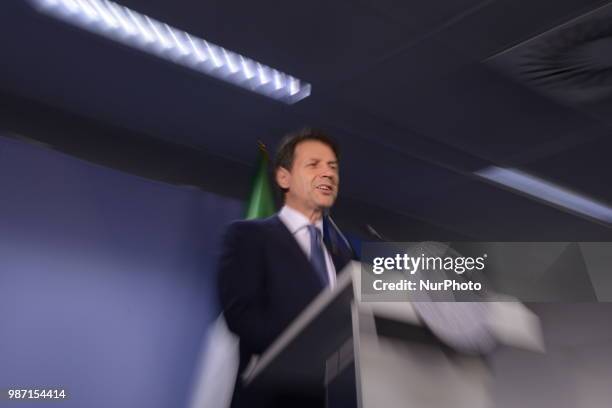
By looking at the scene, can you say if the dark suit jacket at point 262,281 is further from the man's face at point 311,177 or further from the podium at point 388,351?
the podium at point 388,351

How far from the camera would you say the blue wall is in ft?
9.02

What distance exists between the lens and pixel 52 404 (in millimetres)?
2703

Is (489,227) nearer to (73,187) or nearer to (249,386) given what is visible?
(73,187)

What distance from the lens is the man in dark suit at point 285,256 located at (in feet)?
4.83

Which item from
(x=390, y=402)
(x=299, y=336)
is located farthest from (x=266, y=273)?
(x=390, y=402)

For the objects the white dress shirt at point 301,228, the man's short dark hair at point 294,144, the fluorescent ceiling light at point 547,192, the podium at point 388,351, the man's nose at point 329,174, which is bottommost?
the podium at point 388,351

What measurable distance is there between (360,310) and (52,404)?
236cm

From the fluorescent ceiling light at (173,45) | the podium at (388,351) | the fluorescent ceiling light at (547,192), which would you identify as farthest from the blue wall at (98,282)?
the podium at (388,351)

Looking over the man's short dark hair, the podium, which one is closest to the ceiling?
the man's short dark hair

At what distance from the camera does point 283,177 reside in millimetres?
1918

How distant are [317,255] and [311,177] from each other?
26cm

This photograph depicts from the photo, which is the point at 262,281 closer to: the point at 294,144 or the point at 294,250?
the point at 294,250

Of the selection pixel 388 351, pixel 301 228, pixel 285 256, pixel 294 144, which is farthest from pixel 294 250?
pixel 388 351

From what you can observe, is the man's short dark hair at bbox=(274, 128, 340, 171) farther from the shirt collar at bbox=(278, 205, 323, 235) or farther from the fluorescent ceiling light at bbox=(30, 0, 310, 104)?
the fluorescent ceiling light at bbox=(30, 0, 310, 104)
